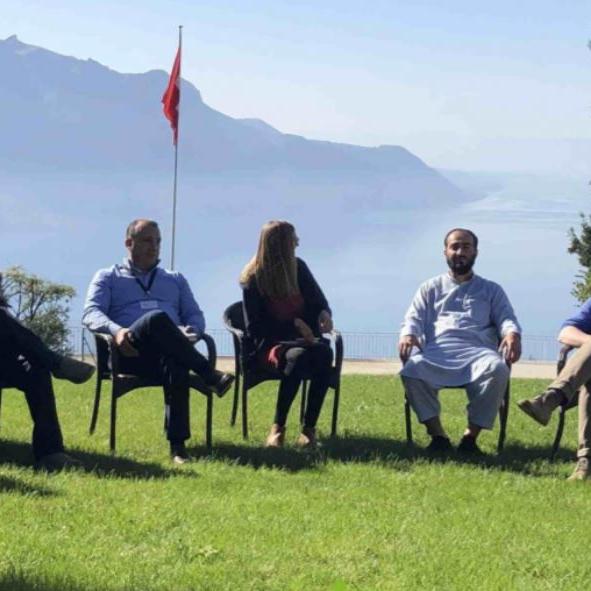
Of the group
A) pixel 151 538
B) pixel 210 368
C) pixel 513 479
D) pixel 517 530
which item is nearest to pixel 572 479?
pixel 513 479

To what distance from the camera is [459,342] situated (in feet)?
22.3

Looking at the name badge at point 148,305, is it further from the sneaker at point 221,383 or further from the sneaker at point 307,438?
the sneaker at point 307,438

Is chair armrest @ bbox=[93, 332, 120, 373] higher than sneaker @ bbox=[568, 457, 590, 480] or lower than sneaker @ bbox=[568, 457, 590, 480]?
higher

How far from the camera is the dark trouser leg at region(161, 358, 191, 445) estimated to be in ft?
20.4

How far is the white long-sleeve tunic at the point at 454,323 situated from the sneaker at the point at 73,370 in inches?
64.9

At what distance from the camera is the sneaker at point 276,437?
22.1 ft

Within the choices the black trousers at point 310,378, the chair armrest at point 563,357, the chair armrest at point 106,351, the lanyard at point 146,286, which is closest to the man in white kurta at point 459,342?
the chair armrest at point 563,357

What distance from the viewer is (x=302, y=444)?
6.77 metres

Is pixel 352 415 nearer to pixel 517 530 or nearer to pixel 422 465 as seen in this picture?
pixel 422 465

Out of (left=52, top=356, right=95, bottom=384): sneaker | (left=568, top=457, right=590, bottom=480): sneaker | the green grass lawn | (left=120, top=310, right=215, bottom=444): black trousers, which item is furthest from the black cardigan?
(left=568, top=457, right=590, bottom=480): sneaker

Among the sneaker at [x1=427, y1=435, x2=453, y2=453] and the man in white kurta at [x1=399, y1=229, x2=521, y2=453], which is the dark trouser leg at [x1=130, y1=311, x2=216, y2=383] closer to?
the man in white kurta at [x1=399, y1=229, x2=521, y2=453]

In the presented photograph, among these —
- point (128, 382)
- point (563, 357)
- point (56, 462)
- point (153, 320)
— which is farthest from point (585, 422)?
point (56, 462)

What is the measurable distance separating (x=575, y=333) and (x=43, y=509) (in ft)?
9.24

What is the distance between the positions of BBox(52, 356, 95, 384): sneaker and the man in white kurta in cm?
164
